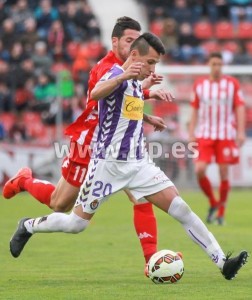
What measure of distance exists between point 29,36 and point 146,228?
59.0 ft

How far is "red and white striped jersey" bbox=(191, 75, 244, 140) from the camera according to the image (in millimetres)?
14781

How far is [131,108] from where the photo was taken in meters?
8.39

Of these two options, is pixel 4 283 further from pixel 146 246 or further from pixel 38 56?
pixel 38 56

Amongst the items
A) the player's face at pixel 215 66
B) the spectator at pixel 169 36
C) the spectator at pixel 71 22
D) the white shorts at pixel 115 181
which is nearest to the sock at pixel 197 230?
the white shorts at pixel 115 181

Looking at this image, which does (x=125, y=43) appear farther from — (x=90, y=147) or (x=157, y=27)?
(x=157, y=27)

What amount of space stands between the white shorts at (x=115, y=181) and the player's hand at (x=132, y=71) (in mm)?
862

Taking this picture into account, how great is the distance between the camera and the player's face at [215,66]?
1432 cm

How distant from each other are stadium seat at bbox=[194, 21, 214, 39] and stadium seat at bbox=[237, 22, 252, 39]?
830 millimetres

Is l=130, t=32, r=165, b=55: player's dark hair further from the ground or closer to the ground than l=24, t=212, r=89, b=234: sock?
further from the ground

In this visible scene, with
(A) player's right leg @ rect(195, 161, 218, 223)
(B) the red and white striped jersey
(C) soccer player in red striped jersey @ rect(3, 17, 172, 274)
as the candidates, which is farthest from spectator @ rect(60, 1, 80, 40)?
(C) soccer player in red striped jersey @ rect(3, 17, 172, 274)

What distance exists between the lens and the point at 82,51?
85.9ft

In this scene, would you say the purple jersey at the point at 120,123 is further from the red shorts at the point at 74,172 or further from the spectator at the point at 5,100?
the spectator at the point at 5,100

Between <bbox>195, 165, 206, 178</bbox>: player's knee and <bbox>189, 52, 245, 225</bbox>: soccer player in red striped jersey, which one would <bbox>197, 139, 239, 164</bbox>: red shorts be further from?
<bbox>195, 165, 206, 178</bbox>: player's knee

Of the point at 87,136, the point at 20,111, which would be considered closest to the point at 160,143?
the point at 20,111
